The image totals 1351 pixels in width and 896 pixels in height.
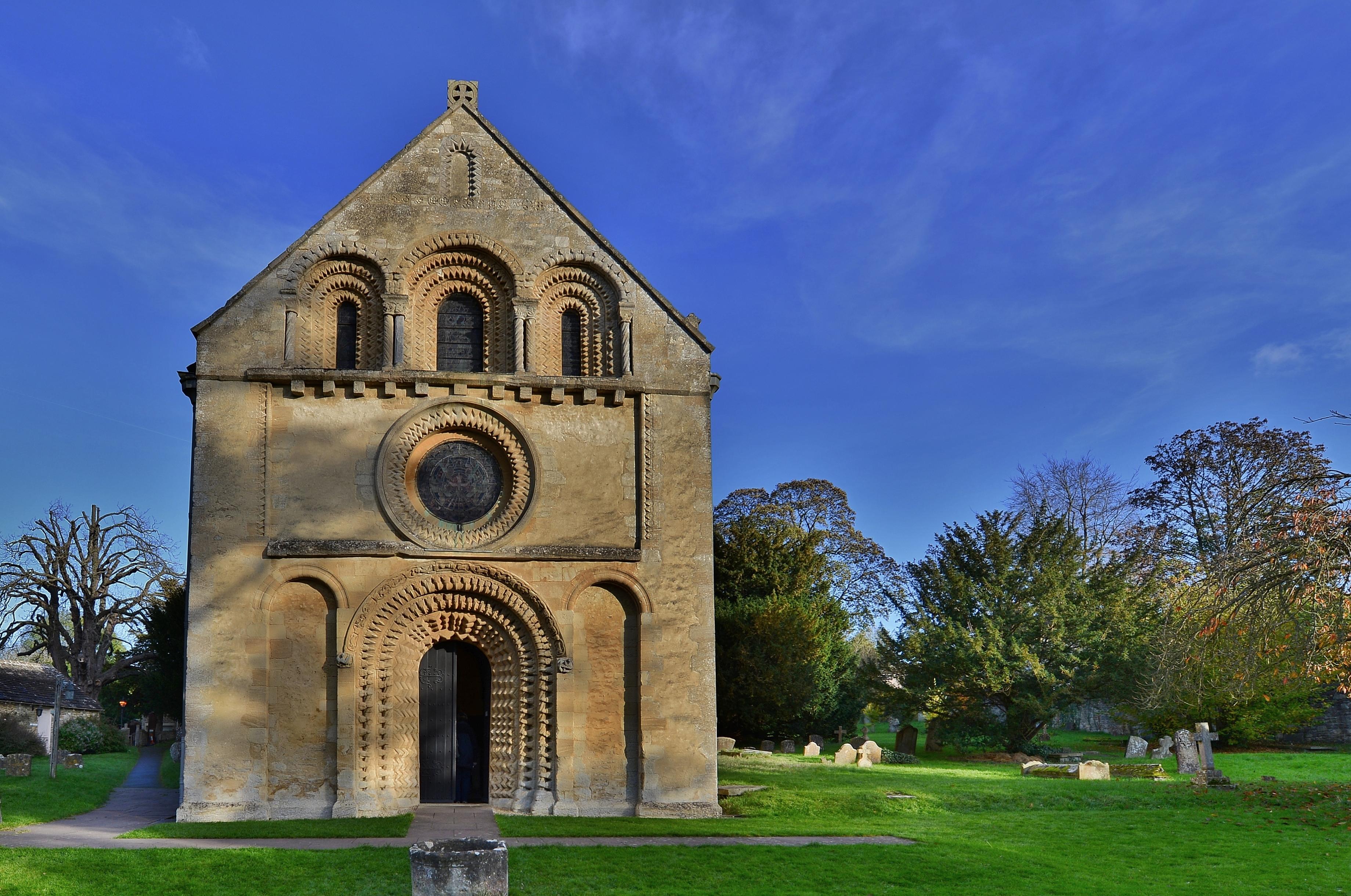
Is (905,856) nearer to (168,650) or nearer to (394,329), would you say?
(394,329)

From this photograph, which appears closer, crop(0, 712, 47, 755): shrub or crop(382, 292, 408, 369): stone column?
crop(382, 292, 408, 369): stone column

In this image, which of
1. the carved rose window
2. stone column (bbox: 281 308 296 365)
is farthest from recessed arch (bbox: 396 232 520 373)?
stone column (bbox: 281 308 296 365)

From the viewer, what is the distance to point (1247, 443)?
3878 centimetres

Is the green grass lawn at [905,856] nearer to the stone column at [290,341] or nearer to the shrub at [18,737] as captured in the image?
the stone column at [290,341]

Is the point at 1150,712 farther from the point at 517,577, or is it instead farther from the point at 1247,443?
the point at 517,577

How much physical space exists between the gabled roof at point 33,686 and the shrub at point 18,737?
0.57 m

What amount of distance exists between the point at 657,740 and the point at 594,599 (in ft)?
8.20

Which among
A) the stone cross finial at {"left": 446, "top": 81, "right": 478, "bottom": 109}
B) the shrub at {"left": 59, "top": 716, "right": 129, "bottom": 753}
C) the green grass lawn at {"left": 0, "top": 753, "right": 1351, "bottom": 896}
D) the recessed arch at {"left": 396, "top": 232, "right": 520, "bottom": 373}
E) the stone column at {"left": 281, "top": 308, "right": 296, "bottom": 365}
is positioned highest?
the stone cross finial at {"left": 446, "top": 81, "right": 478, "bottom": 109}

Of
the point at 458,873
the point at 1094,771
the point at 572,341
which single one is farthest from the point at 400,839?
the point at 1094,771

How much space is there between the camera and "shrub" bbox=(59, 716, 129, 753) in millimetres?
33656

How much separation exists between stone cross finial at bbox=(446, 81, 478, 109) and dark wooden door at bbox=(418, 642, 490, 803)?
31.3 ft

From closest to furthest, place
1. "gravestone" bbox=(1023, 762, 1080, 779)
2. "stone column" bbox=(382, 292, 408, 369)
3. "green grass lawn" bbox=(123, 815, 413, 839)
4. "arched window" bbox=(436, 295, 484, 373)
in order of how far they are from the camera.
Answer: "green grass lawn" bbox=(123, 815, 413, 839) < "stone column" bbox=(382, 292, 408, 369) < "arched window" bbox=(436, 295, 484, 373) < "gravestone" bbox=(1023, 762, 1080, 779)

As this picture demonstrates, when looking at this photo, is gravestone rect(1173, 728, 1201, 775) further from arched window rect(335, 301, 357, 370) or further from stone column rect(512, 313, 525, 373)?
arched window rect(335, 301, 357, 370)

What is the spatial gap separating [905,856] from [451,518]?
29.7 feet
